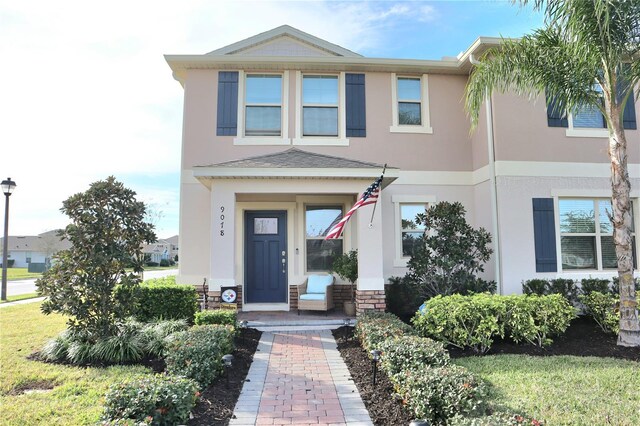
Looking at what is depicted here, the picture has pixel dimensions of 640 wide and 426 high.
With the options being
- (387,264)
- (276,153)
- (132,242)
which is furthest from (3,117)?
(387,264)

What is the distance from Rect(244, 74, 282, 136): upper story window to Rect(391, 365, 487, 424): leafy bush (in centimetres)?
752

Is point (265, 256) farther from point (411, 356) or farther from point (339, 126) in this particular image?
point (411, 356)

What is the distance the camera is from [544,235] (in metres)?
9.15

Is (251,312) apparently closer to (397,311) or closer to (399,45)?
(397,311)

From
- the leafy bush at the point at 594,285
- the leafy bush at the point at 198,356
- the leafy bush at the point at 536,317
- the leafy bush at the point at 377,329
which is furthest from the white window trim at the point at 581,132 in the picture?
the leafy bush at the point at 198,356

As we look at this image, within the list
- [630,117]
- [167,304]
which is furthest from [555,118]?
[167,304]

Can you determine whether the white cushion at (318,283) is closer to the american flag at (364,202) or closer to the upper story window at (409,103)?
the american flag at (364,202)

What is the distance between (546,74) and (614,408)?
18.5 ft

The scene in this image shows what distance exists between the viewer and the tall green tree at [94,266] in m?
6.18

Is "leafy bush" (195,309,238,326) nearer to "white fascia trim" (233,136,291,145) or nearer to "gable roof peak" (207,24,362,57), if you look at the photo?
"white fascia trim" (233,136,291,145)

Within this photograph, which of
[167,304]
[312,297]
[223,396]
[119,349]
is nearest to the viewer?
[223,396]

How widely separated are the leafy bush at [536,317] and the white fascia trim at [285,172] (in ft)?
11.5

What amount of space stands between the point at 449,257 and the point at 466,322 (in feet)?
7.03

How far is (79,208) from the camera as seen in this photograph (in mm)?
6316
